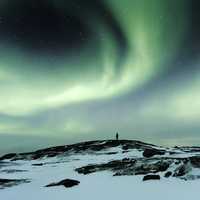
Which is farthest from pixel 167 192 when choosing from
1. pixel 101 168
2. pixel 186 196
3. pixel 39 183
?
pixel 101 168

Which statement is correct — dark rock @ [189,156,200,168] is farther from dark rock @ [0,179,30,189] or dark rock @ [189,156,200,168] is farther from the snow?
dark rock @ [0,179,30,189]

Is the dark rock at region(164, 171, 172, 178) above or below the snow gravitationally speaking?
above

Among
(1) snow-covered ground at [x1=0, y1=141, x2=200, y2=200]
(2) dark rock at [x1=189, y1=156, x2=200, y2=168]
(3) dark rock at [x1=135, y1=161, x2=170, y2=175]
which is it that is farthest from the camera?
(3) dark rock at [x1=135, y1=161, x2=170, y2=175]

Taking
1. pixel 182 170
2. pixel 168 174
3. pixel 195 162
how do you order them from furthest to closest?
1. pixel 195 162
2. pixel 182 170
3. pixel 168 174

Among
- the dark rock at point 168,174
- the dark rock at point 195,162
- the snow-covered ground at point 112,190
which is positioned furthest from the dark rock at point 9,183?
the dark rock at point 195,162

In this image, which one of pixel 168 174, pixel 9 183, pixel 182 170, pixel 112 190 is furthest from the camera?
pixel 9 183

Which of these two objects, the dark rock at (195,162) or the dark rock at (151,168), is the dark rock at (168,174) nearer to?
the dark rock at (151,168)

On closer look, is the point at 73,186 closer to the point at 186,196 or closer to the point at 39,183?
the point at 39,183

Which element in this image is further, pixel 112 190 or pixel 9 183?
pixel 9 183

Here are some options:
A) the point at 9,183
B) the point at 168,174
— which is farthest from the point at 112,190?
the point at 9,183

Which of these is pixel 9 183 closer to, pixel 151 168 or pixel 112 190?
pixel 112 190

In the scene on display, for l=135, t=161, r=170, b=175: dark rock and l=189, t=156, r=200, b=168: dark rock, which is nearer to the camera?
l=189, t=156, r=200, b=168: dark rock

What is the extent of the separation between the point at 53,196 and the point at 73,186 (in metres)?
4.10

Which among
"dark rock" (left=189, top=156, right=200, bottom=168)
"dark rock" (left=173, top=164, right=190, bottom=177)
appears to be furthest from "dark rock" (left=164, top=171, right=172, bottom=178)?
"dark rock" (left=189, top=156, right=200, bottom=168)
